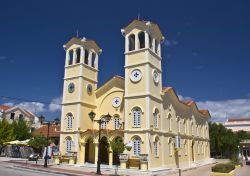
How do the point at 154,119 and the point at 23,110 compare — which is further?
the point at 23,110

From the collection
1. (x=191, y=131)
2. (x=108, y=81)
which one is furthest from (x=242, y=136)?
(x=108, y=81)

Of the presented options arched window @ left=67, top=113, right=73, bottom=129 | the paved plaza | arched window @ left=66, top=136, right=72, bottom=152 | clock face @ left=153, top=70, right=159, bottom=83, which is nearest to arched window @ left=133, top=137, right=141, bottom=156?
the paved plaza

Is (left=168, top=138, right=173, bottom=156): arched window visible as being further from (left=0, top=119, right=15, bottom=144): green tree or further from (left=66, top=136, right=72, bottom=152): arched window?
(left=0, top=119, right=15, bottom=144): green tree

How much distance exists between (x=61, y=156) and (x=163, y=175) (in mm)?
13127

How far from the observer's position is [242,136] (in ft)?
231

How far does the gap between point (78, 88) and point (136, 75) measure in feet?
26.9

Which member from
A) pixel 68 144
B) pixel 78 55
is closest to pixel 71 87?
pixel 78 55

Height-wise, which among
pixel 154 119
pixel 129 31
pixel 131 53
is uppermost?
pixel 129 31

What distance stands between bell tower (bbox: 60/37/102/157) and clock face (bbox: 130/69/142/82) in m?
7.45

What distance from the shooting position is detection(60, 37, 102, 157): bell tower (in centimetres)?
3416

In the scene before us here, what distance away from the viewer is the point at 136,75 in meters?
30.3

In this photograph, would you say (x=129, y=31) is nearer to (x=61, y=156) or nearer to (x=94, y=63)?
(x=94, y=63)

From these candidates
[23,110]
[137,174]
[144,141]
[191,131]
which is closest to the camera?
[137,174]

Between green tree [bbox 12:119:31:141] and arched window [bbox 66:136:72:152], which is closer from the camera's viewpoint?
arched window [bbox 66:136:72:152]
